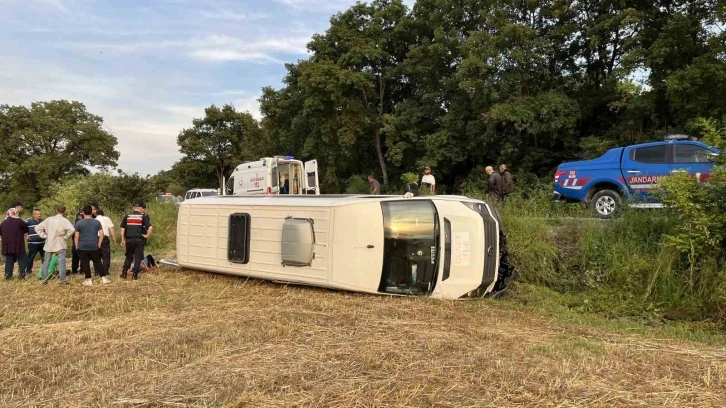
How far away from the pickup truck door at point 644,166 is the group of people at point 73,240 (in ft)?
32.7

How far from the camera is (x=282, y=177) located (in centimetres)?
1572

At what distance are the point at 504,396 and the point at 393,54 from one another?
29060 millimetres

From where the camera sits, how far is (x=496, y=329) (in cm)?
560

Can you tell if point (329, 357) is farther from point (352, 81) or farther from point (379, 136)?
point (379, 136)

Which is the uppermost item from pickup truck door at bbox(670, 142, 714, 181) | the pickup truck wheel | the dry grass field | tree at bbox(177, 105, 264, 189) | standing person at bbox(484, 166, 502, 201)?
tree at bbox(177, 105, 264, 189)

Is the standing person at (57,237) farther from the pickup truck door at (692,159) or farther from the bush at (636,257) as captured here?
the pickup truck door at (692,159)

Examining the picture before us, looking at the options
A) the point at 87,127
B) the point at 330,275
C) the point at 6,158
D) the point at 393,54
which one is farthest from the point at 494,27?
the point at 6,158

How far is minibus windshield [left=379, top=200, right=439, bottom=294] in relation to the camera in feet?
23.4

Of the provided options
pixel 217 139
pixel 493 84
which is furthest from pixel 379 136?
pixel 217 139

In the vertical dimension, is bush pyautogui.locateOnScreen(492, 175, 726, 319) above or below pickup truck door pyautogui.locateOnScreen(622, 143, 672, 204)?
below

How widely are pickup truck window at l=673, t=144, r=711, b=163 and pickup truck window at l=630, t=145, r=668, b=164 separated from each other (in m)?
0.24

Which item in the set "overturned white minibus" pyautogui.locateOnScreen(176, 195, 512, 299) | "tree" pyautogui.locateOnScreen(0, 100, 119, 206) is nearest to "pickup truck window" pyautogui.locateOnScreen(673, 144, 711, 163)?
"overturned white minibus" pyautogui.locateOnScreen(176, 195, 512, 299)

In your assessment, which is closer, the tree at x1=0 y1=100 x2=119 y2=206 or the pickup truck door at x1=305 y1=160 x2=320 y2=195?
the pickup truck door at x1=305 y1=160 x2=320 y2=195

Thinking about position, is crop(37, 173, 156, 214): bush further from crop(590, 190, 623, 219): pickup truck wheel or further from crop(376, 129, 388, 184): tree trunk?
crop(590, 190, 623, 219): pickup truck wheel
